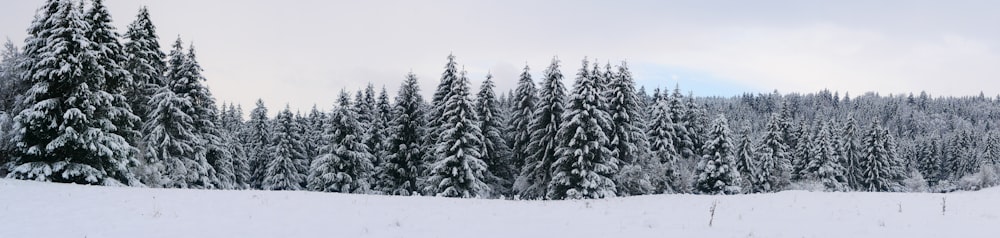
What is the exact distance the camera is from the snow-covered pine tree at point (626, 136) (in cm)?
3572

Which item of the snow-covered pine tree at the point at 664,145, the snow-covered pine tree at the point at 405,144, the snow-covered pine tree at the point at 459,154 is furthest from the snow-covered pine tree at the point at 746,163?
the snow-covered pine tree at the point at 405,144

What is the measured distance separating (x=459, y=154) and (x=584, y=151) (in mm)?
7262

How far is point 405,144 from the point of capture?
3872 centimetres

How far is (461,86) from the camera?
35750 millimetres

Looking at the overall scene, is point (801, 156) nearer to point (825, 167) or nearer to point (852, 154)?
point (825, 167)

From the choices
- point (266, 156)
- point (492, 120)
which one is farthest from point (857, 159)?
point (266, 156)

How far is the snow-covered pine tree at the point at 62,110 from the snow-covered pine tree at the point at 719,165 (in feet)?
121

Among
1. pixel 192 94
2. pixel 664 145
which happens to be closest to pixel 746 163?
pixel 664 145

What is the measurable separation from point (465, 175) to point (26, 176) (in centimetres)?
2059

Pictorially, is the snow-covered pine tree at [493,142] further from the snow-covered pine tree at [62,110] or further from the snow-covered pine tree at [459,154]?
the snow-covered pine tree at [62,110]

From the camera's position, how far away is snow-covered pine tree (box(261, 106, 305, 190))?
50000mm

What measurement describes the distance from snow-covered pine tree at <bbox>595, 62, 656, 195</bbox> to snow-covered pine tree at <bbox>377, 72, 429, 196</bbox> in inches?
495

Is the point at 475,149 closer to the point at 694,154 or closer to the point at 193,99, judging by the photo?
the point at 193,99

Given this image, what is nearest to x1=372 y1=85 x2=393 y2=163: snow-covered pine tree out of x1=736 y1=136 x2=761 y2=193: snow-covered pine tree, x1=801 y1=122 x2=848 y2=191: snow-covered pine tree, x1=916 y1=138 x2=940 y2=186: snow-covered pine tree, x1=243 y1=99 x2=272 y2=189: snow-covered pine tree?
x1=243 y1=99 x2=272 y2=189: snow-covered pine tree
